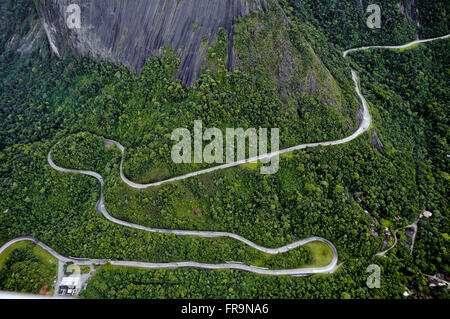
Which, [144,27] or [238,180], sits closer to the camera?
[238,180]

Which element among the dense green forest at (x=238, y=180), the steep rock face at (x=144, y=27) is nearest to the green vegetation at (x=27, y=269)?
the dense green forest at (x=238, y=180)

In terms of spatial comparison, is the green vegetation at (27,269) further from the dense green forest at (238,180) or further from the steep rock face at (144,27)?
the steep rock face at (144,27)

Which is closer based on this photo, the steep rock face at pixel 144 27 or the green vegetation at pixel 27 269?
the green vegetation at pixel 27 269

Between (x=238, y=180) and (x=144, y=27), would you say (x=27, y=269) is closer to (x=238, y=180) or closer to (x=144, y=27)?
(x=238, y=180)

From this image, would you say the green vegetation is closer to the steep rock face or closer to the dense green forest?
the dense green forest

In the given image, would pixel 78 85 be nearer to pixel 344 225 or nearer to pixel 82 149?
pixel 82 149

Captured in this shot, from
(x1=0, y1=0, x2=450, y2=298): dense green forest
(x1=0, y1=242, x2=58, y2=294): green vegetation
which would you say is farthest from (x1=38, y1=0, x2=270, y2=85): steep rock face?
(x1=0, y1=242, x2=58, y2=294): green vegetation

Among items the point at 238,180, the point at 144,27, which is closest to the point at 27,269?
the point at 238,180

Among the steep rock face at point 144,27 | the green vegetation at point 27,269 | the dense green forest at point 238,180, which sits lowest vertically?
the green vegetation at point 27,269
